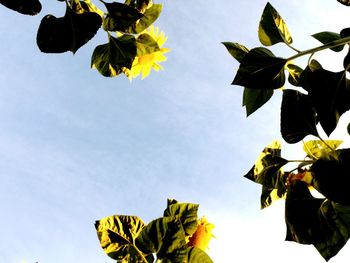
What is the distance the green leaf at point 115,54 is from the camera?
155 cm

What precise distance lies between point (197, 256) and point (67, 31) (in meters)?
0.75

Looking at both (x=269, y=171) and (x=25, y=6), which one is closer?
(x=25, y=6)

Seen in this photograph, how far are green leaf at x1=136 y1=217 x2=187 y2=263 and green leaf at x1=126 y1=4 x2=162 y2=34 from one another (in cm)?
72

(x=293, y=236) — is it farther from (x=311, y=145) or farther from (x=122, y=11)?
(x=122, y=11)

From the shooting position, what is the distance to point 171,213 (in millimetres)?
1146

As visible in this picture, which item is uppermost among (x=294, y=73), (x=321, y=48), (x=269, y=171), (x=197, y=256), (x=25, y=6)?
(x=25, y=6)

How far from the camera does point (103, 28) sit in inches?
57.4

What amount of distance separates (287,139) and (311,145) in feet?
0.76

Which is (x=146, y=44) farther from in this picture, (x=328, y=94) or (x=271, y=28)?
(x=328, y=94)

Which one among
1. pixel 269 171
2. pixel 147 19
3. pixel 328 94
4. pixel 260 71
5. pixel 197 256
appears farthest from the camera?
pixel 147 19

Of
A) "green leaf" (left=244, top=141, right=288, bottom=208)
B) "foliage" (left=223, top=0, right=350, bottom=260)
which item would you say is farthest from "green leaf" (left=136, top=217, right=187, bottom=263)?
"green leaf" (left=244, top=141, right=288, bottom=208)

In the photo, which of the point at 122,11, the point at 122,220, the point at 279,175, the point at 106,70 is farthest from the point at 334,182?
the point at 106,70

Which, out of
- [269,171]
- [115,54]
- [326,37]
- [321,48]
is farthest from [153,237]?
[326,37]

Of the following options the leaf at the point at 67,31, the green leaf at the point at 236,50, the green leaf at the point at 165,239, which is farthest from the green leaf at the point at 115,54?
the green leaf at the point at 165,239
